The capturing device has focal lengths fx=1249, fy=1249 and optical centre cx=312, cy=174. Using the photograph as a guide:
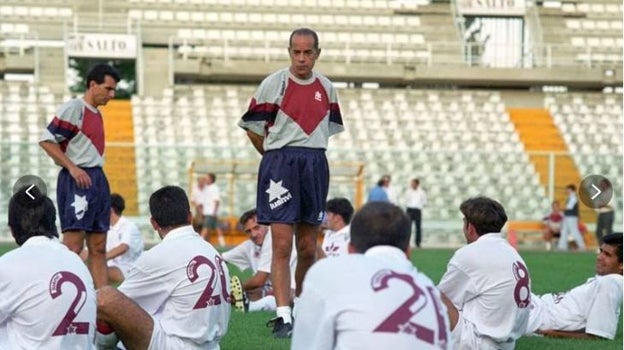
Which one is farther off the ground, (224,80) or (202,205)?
(224,80)

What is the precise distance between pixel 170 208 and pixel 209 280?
0.42 metres

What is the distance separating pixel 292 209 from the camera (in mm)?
8094

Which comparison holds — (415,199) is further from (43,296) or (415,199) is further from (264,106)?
(43,296)

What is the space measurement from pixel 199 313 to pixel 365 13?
34573mm

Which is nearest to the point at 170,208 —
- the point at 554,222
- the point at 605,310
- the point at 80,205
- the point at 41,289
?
the point at 41,289

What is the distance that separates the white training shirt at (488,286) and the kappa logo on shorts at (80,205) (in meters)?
3.52

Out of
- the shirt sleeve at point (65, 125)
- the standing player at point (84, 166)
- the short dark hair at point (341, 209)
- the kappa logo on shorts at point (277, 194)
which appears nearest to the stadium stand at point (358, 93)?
the short dark hair at point (341, 209)

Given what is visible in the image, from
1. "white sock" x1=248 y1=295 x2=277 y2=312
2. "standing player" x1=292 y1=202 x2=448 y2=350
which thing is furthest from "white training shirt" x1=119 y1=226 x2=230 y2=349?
"white sock" x1=248 y1=295 x2=277 y2=312

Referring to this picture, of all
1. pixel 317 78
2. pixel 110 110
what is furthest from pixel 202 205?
pixel 317 78

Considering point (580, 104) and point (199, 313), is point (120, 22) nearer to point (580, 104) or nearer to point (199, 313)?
point (580, 104)

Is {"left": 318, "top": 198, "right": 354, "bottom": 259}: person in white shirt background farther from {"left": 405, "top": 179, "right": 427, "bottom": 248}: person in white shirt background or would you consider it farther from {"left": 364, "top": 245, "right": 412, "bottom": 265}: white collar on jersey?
{"left": 405, "top": 179, "right": 427, "bottom": 248}: person in white shirt background

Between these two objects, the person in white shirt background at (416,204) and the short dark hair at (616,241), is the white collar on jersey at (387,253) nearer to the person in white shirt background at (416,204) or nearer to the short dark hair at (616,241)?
the short dark hair at (616,241)

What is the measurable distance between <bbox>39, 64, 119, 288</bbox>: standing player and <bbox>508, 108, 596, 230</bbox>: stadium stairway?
70.5 ft

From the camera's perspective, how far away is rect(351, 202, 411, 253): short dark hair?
4.39 m
